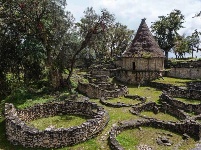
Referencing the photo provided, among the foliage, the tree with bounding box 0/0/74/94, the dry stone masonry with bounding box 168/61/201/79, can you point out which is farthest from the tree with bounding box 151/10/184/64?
the tree with bounding box 0/0/74/94

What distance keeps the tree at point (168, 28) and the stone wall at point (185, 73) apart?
18.9 metres

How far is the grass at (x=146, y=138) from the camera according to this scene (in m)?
13.5

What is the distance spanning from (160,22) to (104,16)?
32269mm

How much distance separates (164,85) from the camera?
29484mm

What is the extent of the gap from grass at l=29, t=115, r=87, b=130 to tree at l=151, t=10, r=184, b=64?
41.8m

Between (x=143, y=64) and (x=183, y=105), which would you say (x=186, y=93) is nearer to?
(x=183, y=105)

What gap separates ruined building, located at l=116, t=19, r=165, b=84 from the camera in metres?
33.6

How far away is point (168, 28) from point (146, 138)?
44.6m

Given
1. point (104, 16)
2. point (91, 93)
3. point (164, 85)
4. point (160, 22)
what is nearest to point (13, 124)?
point (91, 93)

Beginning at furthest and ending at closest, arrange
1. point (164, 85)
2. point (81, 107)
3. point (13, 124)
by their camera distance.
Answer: point (164, 85)
point (81, 107)
point (13, 124)

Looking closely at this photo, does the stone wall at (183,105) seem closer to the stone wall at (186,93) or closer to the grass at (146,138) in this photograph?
the stone wall at (186,93)

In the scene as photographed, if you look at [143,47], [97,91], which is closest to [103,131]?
[97,91]

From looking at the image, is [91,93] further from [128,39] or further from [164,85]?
[128,39]

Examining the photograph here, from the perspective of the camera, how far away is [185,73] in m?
36.8
